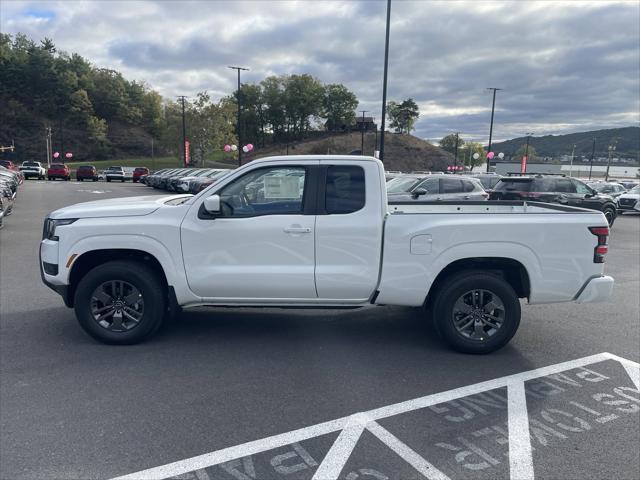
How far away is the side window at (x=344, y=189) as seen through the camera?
4.80 m

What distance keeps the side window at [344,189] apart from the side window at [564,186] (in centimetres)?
→ 1335

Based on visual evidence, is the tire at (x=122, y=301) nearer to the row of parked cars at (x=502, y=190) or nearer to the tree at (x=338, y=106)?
the row of parked cars at (x=502, y=190)

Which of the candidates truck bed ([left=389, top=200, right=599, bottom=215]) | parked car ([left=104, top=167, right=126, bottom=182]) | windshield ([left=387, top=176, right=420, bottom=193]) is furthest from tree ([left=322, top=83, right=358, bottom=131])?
truck bed ([left=389, top=200, right=599, bottom=215])

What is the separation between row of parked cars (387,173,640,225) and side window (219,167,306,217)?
7.82m

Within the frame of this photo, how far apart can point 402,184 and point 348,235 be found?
1018 cm

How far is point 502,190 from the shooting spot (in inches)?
630

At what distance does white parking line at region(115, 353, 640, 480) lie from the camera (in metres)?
3.00

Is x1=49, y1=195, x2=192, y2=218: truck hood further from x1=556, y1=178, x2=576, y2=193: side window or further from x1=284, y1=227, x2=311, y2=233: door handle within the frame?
x1=556, y1=178, x2=576, y2=193: side window

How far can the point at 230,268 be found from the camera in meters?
4.79

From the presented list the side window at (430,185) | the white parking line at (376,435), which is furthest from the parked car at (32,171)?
the white parking line at (376,435)

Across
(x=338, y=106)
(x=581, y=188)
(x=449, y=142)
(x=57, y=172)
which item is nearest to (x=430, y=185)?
(x=581, y=188)

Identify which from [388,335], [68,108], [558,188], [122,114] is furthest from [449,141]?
[388,335]

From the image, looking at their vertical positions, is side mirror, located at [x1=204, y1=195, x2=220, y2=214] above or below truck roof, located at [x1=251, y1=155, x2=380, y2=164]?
below

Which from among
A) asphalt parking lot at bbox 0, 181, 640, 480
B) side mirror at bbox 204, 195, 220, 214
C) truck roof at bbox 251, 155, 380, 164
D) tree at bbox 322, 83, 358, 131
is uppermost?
tree at bbox 322, 83, 358, 131
